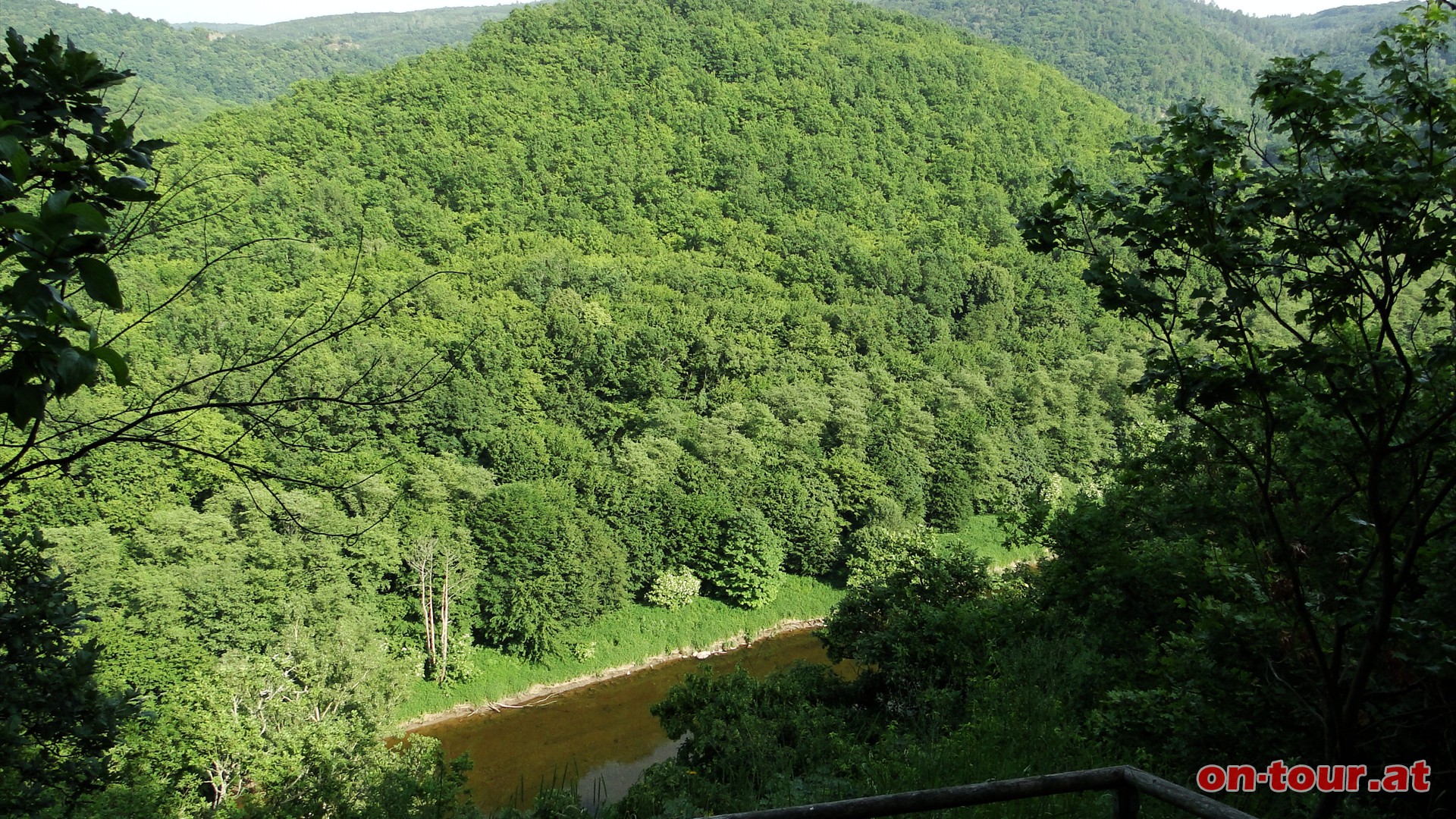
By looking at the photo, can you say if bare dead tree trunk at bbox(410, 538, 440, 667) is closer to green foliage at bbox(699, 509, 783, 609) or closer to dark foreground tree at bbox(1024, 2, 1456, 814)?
green foliage at bbox(699, 509, 783, 609)

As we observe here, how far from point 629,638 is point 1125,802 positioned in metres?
23.9

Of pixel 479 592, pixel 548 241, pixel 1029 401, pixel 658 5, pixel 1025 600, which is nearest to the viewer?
pixel 1025 600

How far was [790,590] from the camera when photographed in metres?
28.3

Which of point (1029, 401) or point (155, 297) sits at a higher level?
point (155, 297)

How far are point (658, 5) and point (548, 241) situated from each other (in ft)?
142

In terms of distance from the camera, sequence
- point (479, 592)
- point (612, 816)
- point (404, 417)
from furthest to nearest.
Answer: point (404, 417), point (479, 592), point (612, 816)

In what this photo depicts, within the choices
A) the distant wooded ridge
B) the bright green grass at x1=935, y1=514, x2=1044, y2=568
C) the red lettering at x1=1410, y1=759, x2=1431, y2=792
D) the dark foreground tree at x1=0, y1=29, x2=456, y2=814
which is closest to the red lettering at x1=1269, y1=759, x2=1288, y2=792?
the red lettering at x1=1410, y1=759, x2=1431, y2=792

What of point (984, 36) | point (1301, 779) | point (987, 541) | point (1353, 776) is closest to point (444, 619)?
point (987, 541)

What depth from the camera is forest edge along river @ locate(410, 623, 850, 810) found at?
59.4 ft

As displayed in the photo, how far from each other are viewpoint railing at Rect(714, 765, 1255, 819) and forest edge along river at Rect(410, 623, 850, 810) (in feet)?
48.9

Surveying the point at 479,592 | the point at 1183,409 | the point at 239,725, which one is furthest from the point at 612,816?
the point at 479,592

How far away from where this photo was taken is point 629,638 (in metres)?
24.8

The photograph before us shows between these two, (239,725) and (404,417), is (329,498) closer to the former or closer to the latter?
(404,417)

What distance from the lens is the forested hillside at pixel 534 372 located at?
14188mm
